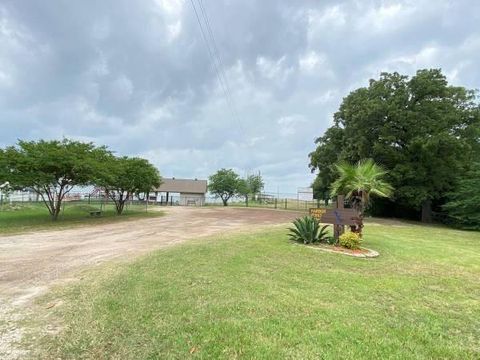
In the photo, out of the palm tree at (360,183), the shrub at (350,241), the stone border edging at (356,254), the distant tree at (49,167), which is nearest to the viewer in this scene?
the stone border edging at (356,254)

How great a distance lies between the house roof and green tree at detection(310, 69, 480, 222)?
41405 millimetres

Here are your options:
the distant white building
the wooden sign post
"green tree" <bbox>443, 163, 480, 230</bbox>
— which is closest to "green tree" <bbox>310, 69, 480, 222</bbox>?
"green tree" <bbox>443, 163, 480, 230</bbox>

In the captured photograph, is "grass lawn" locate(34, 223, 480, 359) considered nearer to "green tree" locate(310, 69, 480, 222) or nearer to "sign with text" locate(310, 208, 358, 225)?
"sign with text" locate(310, 208, 358, 225)

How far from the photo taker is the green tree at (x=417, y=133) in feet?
74.2

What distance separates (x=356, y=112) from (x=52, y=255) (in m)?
22.5

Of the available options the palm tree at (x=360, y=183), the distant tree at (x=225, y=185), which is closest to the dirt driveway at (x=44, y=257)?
the palm tree at (x=360, y=183)

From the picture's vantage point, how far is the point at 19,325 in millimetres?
4023

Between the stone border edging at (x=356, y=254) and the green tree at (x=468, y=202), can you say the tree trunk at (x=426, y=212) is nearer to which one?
the green tree at (x=468, y=202)

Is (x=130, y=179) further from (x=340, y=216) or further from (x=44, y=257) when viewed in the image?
(x=340, y=216)

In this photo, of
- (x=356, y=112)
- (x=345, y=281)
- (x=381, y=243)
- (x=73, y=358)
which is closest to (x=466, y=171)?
(x=356, y=112)

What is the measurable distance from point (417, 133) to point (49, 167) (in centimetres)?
2183

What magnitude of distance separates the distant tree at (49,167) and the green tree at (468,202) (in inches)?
820

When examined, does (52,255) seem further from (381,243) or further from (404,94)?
(404,94)

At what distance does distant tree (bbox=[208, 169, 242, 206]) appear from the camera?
47906 mm
